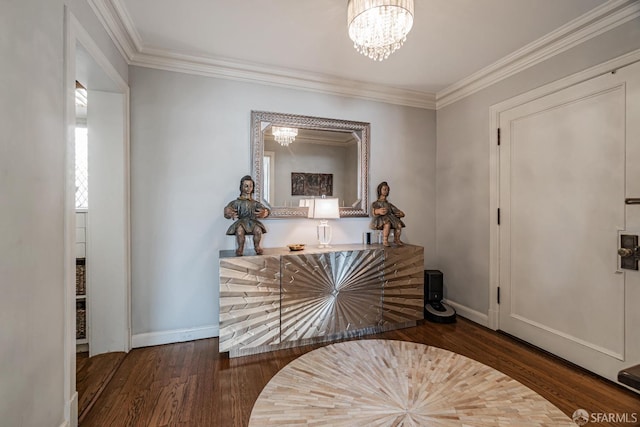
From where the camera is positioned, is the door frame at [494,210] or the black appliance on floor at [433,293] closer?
the door frame at [494,210]

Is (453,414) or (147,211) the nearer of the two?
(453,414)

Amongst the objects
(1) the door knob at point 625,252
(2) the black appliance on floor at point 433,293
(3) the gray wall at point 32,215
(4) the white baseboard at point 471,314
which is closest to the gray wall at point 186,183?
(3) the gray wall at point 32,215

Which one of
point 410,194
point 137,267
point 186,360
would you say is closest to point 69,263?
point 137,267

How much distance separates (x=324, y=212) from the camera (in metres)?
2.66

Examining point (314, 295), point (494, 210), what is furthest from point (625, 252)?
point (314, 295)

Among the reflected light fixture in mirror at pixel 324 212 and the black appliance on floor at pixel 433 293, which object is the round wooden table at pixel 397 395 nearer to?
the black appliance on floor at pixel 433 293

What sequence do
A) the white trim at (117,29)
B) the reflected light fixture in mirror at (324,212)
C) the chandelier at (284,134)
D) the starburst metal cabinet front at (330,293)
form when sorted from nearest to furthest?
the white trim at (117,29) → the starburst metal cabinet front at (330,293) → the reflected light fixture in mirror at (324,212) → the chandelier at (284,134)

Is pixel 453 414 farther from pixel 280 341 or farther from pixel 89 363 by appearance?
pixel 89 363

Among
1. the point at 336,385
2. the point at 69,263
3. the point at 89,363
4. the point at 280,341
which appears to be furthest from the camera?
the point at 280,341

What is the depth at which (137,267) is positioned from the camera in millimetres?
2404

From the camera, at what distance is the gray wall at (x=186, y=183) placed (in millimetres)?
2416

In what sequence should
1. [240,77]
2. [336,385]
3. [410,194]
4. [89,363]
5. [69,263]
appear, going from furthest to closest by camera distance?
[410,194], [240,77], [89,363], [336,385], [69,263]

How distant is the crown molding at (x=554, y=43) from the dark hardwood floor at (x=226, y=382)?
248 centimetres

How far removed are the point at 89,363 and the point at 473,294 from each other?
3580 millimetres
